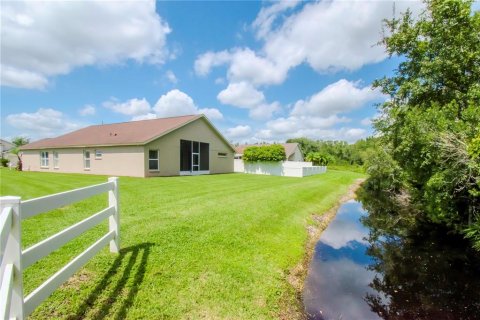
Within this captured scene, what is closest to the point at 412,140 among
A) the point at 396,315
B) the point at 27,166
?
the point at 396,315

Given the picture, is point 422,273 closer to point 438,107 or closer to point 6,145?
point 438,107

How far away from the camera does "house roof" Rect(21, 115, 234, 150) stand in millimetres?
20303

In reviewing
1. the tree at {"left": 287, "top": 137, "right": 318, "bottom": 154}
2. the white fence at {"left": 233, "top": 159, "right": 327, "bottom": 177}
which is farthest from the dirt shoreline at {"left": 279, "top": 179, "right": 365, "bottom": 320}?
the tree at {"left": 287, "top": 137, "right": 318, "bottom": 154}

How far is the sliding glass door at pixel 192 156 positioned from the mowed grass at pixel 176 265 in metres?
14.9

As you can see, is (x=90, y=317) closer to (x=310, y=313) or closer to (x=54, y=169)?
(x=310, y=313)

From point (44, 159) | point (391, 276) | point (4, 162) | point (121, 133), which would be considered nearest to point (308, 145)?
point (121, 133)

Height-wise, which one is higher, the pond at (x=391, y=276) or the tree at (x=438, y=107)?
the tree at (x=438, y=107)

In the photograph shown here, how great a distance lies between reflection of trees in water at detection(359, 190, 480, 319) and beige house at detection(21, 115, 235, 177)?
15.5m

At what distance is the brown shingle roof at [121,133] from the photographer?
20.4 metres

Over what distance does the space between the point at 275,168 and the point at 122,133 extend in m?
15.2

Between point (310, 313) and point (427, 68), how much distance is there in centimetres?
1016

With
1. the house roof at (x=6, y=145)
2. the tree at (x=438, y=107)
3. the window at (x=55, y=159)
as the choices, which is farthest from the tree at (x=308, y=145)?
the house roof at (x=6, y=145)

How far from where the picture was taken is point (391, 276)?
20.3 feet

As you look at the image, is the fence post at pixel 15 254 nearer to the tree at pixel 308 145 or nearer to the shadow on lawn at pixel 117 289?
the shadow on lawn at pixel 117 289
